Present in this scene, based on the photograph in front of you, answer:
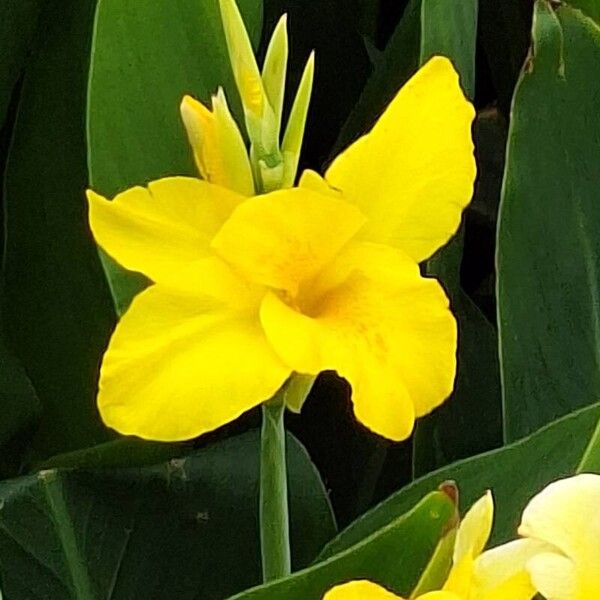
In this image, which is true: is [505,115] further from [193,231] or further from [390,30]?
[193,231]

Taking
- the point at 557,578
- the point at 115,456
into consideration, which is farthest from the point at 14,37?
the point at 557,578

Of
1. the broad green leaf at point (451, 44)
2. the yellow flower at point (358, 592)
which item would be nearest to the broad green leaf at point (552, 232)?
the broad green leaf at point (451, 44)

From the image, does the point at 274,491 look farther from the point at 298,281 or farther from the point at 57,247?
the point at 57,247

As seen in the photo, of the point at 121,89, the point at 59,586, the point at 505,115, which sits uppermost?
the point at 121,89

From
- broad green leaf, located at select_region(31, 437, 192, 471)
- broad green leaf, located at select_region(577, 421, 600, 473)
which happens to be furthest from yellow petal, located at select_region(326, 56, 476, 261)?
broad green leaf, located at select_region(31, 437, 192, 471)

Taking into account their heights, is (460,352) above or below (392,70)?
below

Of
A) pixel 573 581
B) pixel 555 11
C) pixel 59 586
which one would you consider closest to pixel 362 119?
pixel 555 11
